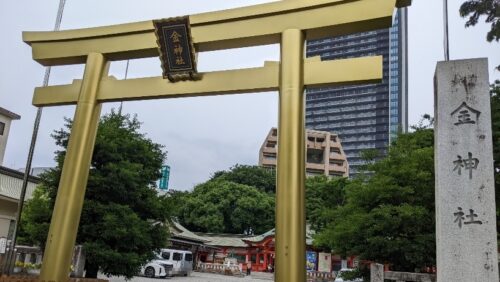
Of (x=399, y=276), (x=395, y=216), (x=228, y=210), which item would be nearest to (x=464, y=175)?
(x=399, y=276)

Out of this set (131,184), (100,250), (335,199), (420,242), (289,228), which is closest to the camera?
(289,228)

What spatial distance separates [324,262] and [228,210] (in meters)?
12.9

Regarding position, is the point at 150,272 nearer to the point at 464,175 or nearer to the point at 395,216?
the point at 395,216

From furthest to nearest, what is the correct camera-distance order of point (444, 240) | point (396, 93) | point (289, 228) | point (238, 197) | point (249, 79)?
point (396, 93) → point (238, 197) → point (249, 79) → point (289, 228) → point (444, 240)

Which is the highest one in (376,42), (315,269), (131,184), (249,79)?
(376,42)

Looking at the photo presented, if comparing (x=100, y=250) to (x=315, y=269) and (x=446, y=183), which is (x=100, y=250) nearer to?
(x=446, y=183)

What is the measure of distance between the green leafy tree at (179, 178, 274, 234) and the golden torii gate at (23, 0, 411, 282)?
116 ft

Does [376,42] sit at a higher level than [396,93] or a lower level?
higher

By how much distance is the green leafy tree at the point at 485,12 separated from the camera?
11266 millimetres

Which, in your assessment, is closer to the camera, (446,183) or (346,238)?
(446,183)

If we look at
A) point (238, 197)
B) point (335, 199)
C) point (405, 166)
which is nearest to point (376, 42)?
→ point (238, 197)

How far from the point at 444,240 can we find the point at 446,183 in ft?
2.36

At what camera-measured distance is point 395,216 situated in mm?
10094

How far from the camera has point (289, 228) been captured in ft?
19.8
